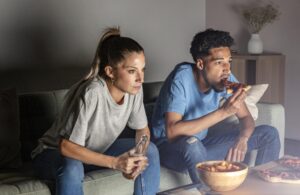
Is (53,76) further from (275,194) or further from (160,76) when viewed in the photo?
(275,194)

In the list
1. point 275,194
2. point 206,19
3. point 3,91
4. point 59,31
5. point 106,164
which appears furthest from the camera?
point 206,19

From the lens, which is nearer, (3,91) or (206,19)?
(3,91)

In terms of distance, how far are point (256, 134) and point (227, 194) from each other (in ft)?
2.71

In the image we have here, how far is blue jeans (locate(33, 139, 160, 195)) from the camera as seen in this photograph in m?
1.80

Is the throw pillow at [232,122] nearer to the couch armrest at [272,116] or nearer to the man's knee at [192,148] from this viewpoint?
the couch armrest at [272,116]

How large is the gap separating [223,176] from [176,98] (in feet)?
2.17

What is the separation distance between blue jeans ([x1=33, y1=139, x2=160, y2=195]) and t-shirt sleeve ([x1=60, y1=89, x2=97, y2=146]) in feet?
0.29

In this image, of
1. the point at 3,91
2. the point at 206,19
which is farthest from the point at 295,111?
the point at 3,91

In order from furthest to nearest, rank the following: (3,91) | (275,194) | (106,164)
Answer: (3,91)
(106,164)
(275,194)

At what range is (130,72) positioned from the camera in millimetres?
1892

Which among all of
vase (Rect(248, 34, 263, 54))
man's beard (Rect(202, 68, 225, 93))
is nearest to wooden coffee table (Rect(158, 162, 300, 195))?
man's beard (Rect(202, 68, 225, 93))

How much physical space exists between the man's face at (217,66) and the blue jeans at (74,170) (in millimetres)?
451

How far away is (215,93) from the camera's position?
2.38 metres

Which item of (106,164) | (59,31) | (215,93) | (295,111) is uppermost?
(59,31)
